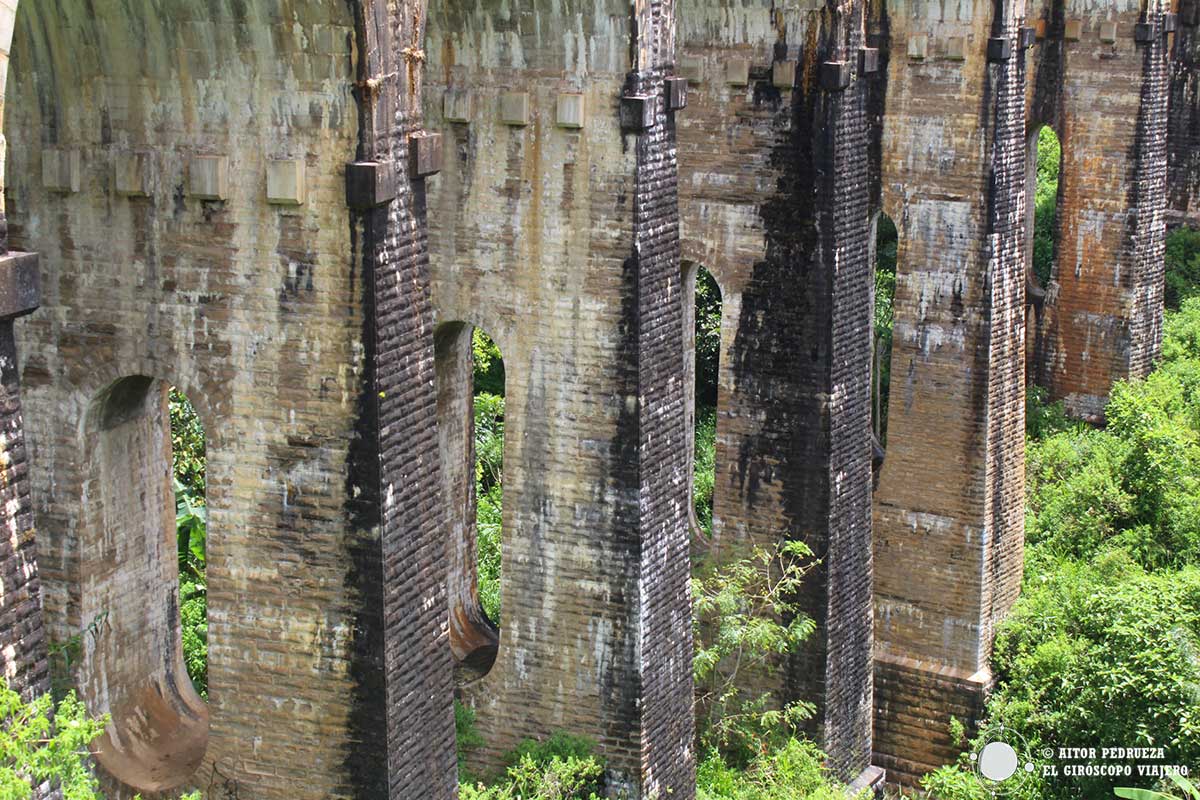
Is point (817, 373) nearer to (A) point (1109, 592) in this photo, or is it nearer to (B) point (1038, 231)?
(A) point (1109, 592)

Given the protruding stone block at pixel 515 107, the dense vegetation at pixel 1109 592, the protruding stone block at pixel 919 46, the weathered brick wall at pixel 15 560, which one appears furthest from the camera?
the protruding stone block at pixel 919 46

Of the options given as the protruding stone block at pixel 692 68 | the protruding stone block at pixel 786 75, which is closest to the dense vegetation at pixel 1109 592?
the protruding stone block at pixel 786 75

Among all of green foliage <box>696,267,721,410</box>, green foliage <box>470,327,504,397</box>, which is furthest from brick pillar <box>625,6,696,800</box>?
green foliage <box>696,267,721,410</box>

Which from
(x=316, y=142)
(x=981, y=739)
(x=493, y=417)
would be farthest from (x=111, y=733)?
(x=493, y=417)

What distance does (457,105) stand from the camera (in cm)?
1293

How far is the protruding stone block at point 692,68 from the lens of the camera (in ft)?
51.2

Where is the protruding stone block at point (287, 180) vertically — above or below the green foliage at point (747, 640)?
above

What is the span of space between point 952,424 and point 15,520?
1268 cm

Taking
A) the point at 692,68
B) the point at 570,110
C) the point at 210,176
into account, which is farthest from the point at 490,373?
the point at 210,176

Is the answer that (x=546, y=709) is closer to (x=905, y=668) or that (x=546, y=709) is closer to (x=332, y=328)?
(x=332, y=328)

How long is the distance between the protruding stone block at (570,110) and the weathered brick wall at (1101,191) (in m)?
12.0

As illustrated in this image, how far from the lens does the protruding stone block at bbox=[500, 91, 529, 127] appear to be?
12750mm

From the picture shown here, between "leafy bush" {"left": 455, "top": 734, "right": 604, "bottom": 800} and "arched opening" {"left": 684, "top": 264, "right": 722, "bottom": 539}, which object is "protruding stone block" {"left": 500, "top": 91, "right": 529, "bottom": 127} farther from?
"arched opening" {"left": 684, "top": 264, "right": 722, "bottom": 539}

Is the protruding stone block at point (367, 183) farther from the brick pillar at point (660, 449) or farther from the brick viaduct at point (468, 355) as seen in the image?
the brick pillar at point (660, 449)
